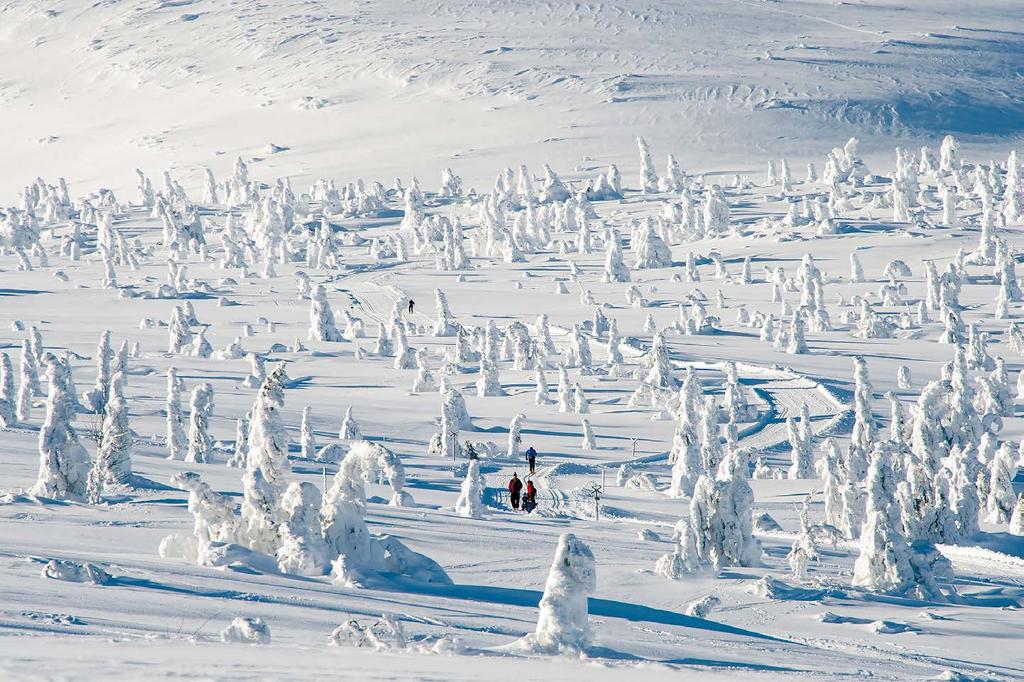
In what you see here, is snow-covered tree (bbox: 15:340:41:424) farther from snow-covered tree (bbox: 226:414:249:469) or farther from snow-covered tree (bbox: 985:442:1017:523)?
snow-covered tree (bbox: 985:442:1017:523)

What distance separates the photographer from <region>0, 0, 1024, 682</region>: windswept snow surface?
15438mm

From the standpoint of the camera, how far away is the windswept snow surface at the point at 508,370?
15.4 m

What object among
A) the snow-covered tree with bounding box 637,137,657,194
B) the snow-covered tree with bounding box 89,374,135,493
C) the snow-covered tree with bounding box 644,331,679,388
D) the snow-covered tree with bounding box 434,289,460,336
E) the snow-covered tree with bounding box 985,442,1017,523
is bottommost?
the snow-covered tree with bounding box 985,442,1017,523

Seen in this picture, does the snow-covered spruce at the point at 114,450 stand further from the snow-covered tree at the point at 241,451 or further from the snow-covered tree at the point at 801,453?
the snow-covered tree at the point at 801,453

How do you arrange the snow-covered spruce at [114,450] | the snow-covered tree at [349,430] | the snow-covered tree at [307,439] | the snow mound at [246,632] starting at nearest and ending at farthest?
1. the snow mound at [246,632]
2. the snow-covered spruce at [114,450]
3. the snow-covered tree at [307,439]
4. the snow-covered tree at [349,430]

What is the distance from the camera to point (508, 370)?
67750 millimetres

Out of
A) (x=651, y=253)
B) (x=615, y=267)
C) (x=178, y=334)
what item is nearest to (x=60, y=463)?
(x=178, y=334)

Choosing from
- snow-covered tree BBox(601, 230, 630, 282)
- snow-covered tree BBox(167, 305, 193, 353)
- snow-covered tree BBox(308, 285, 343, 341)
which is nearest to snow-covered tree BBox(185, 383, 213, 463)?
snow-covered tree BBox(167, 305, 193, 353)

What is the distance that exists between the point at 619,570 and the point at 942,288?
214ft

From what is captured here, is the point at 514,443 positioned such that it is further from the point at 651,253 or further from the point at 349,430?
the point at 651,253

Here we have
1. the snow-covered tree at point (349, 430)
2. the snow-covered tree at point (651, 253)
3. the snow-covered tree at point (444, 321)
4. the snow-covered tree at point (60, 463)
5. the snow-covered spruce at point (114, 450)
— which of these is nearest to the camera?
the snow-covered tree at point (60, 463)

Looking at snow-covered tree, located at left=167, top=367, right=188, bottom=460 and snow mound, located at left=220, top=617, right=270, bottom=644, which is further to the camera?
snow-covered tree, located at left=167, top=367, right=188, bottom=460

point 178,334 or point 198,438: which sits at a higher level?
point 178,334

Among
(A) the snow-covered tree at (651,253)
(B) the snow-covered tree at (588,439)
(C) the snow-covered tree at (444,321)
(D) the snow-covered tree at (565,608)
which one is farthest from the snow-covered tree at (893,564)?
(A) the snow-covered tree at (651,253)
